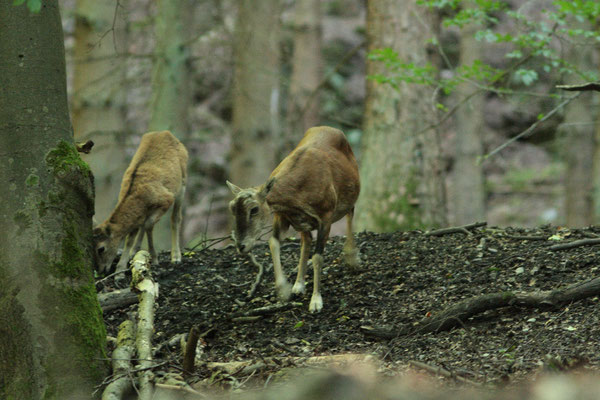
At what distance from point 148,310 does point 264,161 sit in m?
8.75

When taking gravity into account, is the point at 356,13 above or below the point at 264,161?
above

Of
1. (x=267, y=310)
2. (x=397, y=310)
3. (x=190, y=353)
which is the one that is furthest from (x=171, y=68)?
(x=190, y=353)

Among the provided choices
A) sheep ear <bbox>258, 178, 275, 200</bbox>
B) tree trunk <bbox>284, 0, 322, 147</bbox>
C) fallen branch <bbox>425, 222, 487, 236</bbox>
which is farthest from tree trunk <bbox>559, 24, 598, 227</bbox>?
sheep ear <bbox>258, 178, 275, 200</bbox>

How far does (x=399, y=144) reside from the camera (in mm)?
11578

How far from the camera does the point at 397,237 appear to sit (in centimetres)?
934

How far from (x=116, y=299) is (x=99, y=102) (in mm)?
7363

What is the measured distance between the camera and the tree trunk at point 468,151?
17375 millimetres

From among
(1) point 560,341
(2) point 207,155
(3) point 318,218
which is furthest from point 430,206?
(2) point 207,155

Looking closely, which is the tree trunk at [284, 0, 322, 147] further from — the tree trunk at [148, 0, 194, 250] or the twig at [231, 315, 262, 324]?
the twig at [231, 315, 262, 324]

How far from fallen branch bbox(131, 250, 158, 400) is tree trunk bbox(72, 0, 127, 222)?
7759mm

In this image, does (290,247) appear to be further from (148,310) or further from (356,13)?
(356,13)

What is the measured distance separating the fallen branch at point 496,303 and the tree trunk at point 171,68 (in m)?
7.94

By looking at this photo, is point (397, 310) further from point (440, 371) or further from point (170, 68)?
point (170, 68)

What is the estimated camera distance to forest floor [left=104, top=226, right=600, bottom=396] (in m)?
5.59
